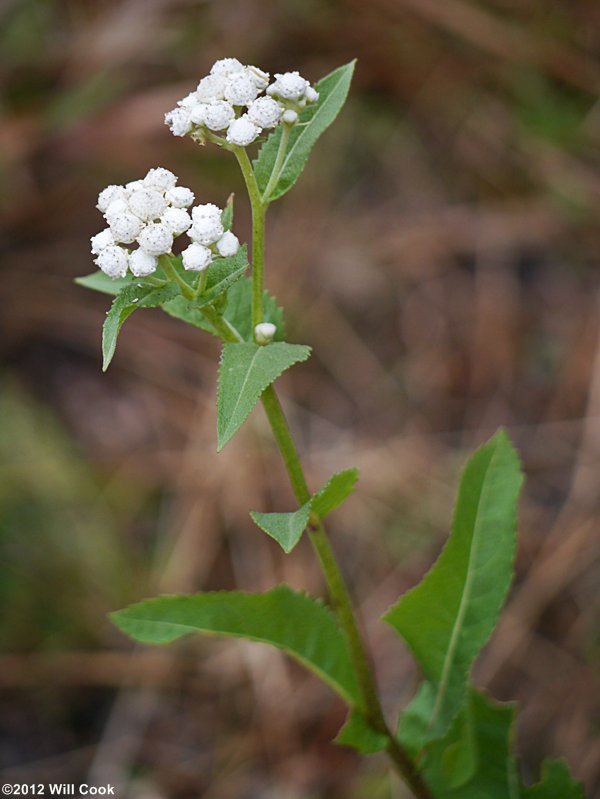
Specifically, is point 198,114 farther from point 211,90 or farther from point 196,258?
point 196,258

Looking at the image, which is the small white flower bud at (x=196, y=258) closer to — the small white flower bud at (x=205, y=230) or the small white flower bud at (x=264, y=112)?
the small white flower bud at (x=205, y=230)

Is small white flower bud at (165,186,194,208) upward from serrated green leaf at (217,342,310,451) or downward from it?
upward

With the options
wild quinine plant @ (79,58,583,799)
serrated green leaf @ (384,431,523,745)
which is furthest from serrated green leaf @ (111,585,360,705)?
serrated green leaf @ (384,431,523,745)

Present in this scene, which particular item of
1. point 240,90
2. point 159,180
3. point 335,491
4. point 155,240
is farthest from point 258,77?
point 335,491

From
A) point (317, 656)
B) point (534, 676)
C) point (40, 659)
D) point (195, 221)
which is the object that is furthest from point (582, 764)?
point (195, 221)

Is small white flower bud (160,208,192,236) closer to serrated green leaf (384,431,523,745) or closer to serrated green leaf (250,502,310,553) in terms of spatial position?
serrated green leaf (250,502,310,553)

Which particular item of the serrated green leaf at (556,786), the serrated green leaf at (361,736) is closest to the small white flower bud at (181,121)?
the serrated green leaf at (361,736)
